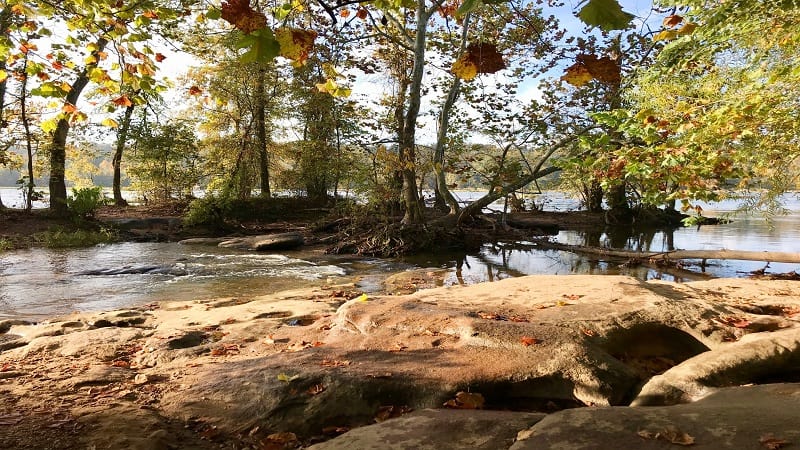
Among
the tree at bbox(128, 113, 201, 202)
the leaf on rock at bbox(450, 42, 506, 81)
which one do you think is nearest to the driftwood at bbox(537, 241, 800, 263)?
the leaf on rock at bbox(450, 42, 506, 81)

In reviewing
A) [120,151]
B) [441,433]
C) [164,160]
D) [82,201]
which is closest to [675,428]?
[441,433]

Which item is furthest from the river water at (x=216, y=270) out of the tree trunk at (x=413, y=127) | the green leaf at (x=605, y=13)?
the green leaf at (x=605, y=13)

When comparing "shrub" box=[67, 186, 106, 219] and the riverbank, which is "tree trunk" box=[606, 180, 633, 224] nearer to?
the riverbank

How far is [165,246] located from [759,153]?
14884 millimetres

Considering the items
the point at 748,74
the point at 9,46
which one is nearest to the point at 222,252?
the point at 9,46

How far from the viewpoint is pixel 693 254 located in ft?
33.5

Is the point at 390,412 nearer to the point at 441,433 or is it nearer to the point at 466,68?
the point at 441,433

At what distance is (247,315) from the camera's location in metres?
5.63

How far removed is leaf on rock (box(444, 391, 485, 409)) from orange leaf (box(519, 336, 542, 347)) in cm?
79

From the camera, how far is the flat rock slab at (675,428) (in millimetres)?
2027

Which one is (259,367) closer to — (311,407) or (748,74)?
(311,407)

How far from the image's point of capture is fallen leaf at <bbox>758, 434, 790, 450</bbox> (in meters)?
1.92

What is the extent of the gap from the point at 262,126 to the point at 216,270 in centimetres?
1425

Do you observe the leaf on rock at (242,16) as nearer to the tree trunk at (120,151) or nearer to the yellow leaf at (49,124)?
the yellow leaf at (49,124)
